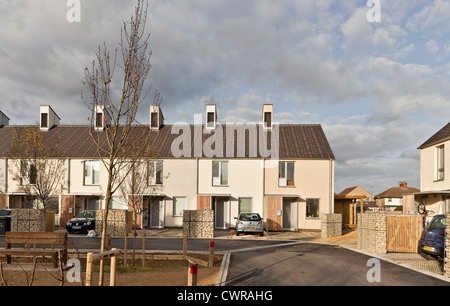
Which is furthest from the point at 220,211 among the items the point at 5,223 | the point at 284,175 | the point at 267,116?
the point at 5,223

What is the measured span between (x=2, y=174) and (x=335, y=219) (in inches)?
1005

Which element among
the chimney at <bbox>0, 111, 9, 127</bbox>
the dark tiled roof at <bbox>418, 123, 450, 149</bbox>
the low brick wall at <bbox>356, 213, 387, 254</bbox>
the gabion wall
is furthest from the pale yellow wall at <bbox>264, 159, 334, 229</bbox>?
the chimney at <bbox>0, 111, 9, 127</bbox>

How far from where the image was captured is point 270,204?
91.3ft

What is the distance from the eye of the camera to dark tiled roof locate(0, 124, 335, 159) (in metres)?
29.7

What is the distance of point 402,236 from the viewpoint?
16.5 metres

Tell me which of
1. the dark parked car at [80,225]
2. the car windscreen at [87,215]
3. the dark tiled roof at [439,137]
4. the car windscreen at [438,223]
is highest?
the dark tiled roof at [439,137]

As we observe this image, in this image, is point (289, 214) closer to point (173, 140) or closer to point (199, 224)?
point (199, 224)

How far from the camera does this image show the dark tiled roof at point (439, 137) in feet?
67.6

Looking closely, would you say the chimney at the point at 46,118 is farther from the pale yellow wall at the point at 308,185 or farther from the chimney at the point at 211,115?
the pale yellow wall at the point at 308,185

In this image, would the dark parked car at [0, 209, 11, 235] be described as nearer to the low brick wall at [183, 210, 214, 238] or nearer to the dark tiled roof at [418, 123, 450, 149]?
the low brick wall at [183, 210, 214, 238]

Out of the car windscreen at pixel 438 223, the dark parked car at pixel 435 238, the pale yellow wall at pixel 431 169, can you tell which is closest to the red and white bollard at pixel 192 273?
the dark parked car at pixel 435 238

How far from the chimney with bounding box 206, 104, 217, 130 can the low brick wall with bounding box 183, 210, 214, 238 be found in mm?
11770

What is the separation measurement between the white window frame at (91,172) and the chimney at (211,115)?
393 inches
